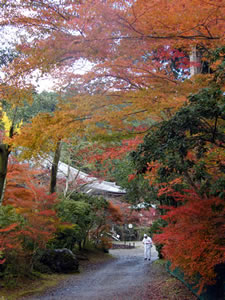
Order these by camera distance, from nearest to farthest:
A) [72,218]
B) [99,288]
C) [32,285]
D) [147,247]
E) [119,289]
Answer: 1. [119,289]
2. [99,288]
3. [32,285]
4. [72,218]
5. [147,247]

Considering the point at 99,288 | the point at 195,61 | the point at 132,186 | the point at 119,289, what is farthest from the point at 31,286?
the point at 195,61

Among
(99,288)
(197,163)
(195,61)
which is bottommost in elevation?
(99,288)

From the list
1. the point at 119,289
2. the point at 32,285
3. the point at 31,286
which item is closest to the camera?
the point at 119,289

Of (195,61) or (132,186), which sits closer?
(195,61)

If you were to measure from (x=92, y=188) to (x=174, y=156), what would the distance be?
19.3 m

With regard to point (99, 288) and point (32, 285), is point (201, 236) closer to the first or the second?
point (99, 288)

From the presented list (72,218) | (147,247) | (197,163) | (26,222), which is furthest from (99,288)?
(147,247)

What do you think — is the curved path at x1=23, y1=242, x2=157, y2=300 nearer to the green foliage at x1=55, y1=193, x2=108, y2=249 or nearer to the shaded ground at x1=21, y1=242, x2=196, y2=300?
the shaded ground at x1=21, y1=242, x2=196, y2=300

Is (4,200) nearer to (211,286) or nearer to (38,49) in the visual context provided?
(38,49)

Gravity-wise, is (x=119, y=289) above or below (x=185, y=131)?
below

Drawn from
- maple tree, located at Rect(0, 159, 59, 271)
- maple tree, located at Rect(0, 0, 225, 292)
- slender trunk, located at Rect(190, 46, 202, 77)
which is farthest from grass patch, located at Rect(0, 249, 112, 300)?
slender trunk, located at Rect(190, 46, 202, 77)

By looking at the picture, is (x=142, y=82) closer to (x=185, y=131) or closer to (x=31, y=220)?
(x=185, y=131)

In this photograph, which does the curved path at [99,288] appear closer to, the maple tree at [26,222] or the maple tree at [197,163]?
the maple tree at [26,222]

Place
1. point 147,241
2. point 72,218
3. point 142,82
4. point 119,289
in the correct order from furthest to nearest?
point 147,241
point 72,218
point 119,289
point 142,82
